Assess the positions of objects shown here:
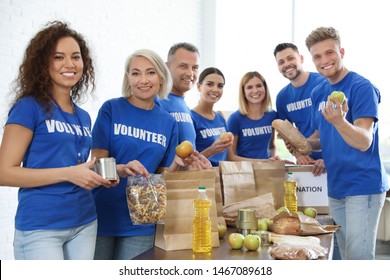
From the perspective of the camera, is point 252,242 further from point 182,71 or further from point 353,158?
point 182,71

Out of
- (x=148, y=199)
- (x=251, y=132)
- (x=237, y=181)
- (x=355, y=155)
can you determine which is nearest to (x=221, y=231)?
(x=148, y=199)

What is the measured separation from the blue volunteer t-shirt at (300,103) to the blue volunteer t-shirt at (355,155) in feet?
2.64

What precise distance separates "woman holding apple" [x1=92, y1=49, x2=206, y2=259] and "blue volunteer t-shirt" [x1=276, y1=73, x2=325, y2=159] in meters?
1.37

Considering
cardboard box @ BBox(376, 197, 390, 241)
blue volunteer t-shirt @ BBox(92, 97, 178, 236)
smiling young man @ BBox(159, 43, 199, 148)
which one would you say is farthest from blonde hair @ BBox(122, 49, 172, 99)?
cardboard box @ BBox(376, 197, 390, 241)

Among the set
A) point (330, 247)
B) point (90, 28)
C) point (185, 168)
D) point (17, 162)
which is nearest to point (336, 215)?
point (330, 247)

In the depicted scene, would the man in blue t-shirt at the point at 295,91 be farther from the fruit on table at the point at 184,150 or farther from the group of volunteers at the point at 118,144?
the fruit on table at the point at 184,150

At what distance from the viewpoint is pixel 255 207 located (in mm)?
2027

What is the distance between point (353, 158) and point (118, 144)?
1.04 metres

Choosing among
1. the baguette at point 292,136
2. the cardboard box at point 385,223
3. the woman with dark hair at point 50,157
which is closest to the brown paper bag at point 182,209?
the woman with dark hair at point 50,157

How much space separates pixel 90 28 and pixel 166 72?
2.53 metres

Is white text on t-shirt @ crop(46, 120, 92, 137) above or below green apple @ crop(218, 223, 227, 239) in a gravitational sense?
above

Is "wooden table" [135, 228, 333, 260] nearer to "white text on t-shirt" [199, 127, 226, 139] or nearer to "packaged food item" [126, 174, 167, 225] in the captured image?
"packaged food item" [126, 174, 167, 225]

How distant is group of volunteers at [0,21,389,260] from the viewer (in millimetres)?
1472

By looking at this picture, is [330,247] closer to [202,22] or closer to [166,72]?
[166,72]
